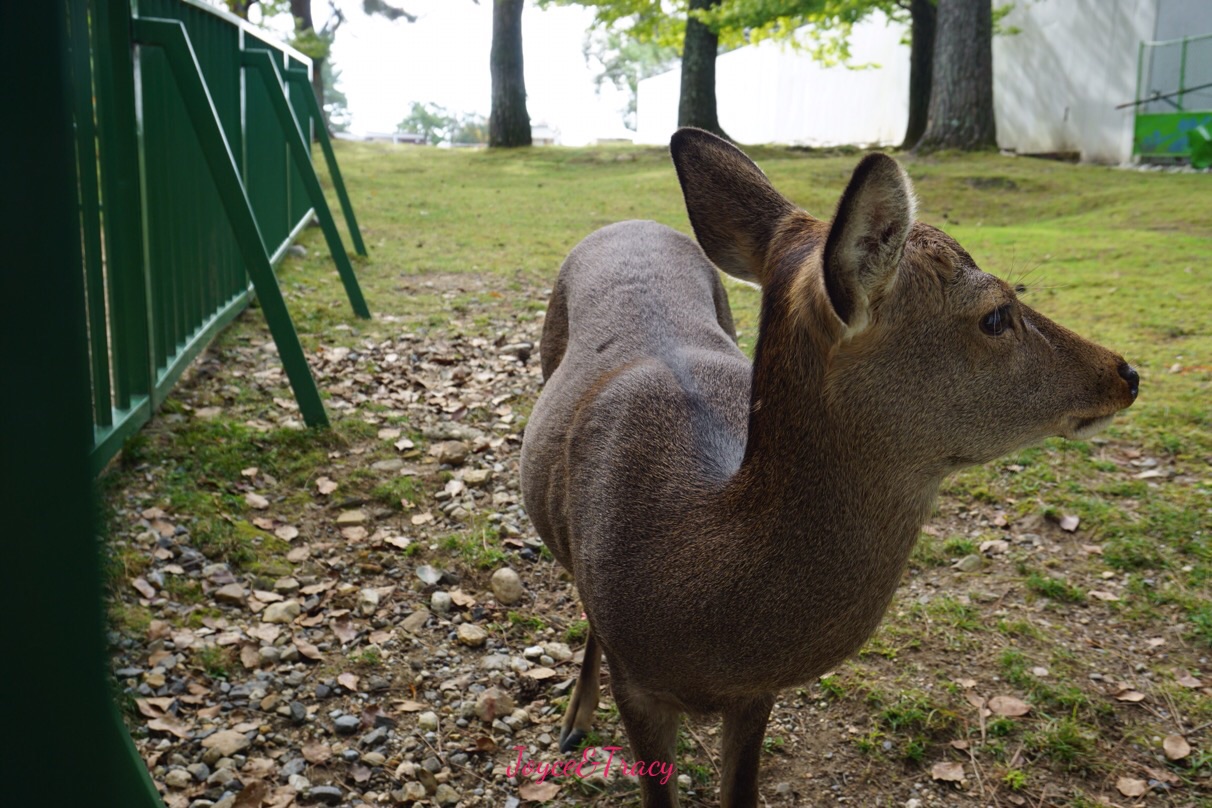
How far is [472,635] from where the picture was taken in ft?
12.3

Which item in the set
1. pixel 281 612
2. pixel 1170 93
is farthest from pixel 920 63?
pixel 281 612

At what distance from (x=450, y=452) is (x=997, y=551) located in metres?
2.57

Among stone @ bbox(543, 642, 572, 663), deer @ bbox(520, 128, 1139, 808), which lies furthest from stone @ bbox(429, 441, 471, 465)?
deer @ bbox(520, 128, 1139, 808)

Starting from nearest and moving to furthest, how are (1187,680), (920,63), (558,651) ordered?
(1187,680) < (558,651) < (920,63)

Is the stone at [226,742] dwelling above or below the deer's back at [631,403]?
below

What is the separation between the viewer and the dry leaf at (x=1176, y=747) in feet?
9.91

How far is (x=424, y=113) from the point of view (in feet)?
202

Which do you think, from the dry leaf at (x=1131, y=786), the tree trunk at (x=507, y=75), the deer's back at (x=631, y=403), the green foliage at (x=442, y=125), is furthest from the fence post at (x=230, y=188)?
the green foliage at (x=442, y=125)

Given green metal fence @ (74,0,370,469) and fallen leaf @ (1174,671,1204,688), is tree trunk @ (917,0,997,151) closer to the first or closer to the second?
green metal fence @ (74,0,370,469)

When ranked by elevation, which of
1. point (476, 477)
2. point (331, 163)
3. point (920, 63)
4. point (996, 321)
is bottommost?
point (476, 477)

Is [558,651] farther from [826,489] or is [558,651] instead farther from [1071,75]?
[1071,75]

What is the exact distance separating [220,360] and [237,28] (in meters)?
2.84

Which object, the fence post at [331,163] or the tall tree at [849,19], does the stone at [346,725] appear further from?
the tall tree at [849,19]

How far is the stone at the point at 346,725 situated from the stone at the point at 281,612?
66cm
